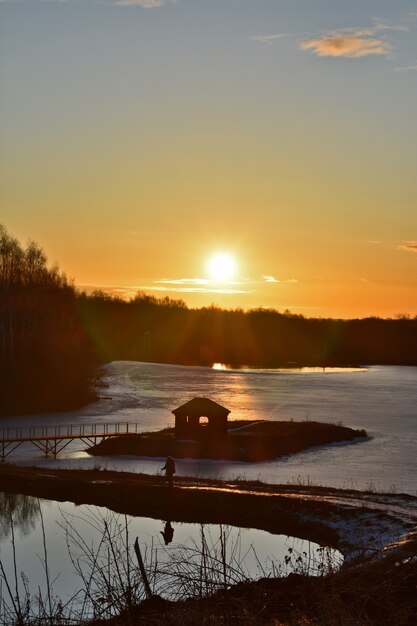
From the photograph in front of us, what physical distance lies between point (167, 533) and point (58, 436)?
26192 mm

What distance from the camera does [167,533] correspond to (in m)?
27.0

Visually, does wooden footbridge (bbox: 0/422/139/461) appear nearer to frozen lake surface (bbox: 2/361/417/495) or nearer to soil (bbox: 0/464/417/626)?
frozen lake surface (bbox: 2/361/417/495)

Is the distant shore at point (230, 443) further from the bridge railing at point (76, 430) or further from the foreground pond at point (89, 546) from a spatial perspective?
the foreground pond at point (89, 546)

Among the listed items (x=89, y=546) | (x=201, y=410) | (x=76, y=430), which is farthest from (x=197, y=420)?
(x=89, y=546)

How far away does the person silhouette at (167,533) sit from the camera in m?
25.6

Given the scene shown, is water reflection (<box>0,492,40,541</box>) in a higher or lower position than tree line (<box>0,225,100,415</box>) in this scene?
lower

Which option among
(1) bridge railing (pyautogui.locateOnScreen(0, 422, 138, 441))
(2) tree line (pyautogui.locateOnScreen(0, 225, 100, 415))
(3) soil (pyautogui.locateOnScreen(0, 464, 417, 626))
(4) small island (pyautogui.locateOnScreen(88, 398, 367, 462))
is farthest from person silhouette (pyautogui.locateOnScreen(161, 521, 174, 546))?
(2) tree line (pyautogui.locateOnScreen(0, 225, 100, 415))

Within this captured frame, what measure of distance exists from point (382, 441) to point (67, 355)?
127ft

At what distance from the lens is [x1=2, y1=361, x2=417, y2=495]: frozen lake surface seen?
142ft

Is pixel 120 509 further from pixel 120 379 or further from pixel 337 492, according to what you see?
pixel 120 379

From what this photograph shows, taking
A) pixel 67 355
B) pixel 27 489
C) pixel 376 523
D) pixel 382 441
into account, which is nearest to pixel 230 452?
pixel 382 441

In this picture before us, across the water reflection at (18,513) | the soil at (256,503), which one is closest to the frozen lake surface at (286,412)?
the soil at (256,503)

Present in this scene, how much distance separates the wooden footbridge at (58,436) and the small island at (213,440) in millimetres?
2169

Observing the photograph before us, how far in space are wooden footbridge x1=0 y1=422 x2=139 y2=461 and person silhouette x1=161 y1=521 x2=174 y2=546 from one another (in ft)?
65.3
